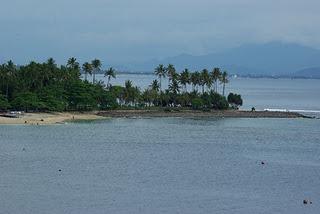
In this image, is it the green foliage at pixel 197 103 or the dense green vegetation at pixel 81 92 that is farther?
the green foliage at pixel 197 103

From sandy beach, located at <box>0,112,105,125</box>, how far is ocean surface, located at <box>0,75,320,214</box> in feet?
13.4

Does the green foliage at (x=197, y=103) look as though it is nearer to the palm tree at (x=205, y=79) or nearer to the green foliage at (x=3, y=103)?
the palm tree at (x=205, y=79)

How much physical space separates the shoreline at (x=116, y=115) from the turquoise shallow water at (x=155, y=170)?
539cm

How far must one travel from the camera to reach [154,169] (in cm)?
5747

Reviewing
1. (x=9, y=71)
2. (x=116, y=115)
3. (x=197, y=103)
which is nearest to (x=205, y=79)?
(x=197, y=103)

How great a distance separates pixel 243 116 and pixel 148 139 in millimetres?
41453

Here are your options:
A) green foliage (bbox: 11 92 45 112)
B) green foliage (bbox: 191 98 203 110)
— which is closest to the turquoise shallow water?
green foliage (bbox: 11 92 45 112)

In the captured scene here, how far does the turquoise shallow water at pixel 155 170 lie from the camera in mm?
42938

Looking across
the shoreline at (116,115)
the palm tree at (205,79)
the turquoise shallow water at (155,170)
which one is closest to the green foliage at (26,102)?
the shoreline at (116,115)

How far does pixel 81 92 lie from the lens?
111375mm

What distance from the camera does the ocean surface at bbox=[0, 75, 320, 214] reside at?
140 feet

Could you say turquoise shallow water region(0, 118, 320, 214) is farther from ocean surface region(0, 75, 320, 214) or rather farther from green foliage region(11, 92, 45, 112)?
green foliage region(11, 92, 45, 112)

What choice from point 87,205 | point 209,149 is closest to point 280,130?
point 209,149

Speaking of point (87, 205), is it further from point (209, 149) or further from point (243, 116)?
point (243, 116)
